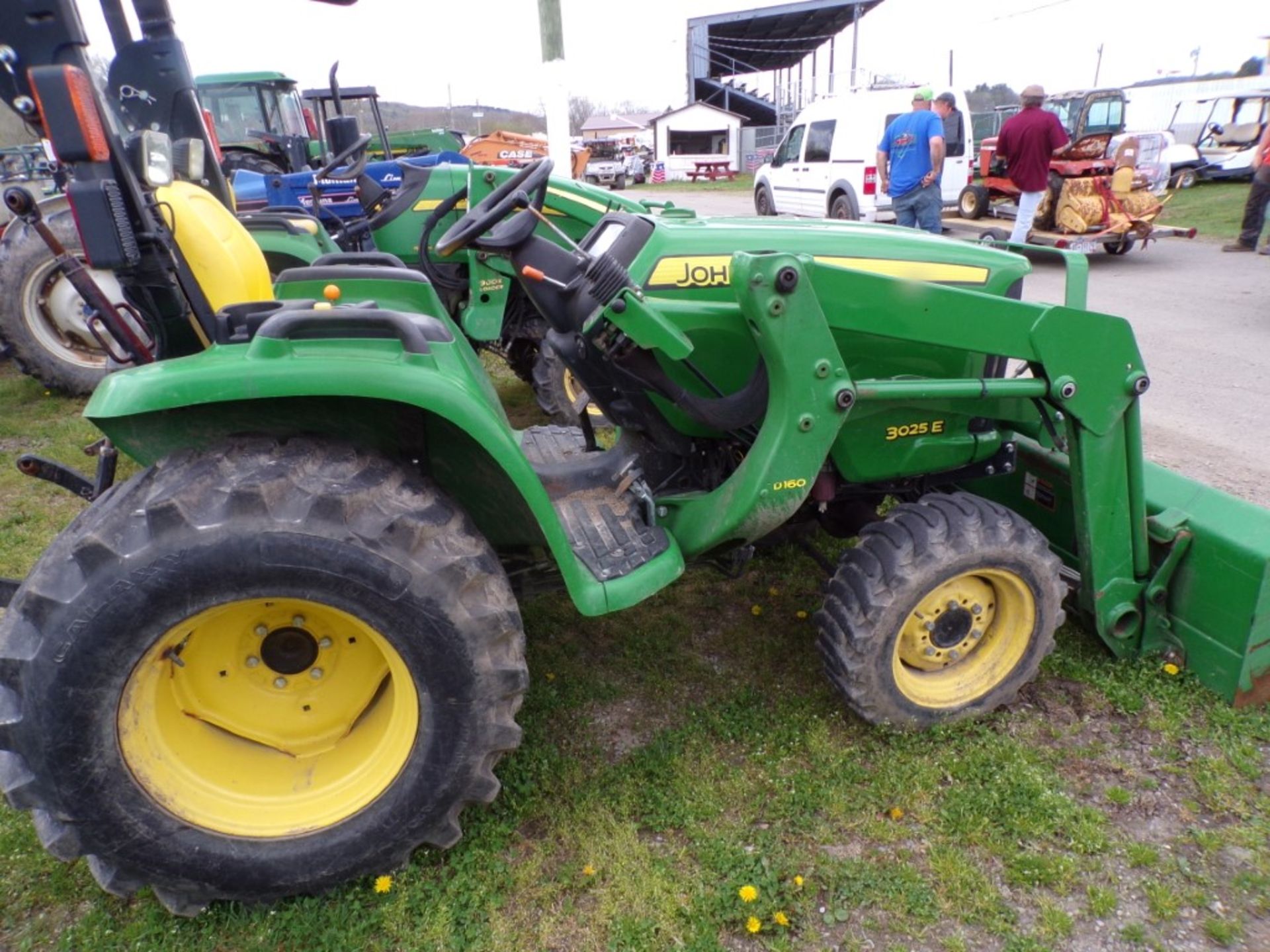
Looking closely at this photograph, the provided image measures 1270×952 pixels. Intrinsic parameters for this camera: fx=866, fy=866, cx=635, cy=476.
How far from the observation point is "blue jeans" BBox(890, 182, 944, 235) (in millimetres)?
8578

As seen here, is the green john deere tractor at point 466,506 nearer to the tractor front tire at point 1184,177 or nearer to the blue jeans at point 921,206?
the blue jeans at point 921,206

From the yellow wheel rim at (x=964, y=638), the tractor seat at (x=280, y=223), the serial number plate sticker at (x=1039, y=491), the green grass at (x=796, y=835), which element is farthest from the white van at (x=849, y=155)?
the green grass at (x=796, y=835)

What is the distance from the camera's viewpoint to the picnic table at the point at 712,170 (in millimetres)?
32375

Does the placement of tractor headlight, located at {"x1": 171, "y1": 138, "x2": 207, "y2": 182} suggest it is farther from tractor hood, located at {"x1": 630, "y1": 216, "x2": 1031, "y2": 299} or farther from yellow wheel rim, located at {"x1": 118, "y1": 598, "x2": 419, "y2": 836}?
yellow wheel rim, located at {"x1": 118, "y1": 598, "x2": 419, "y2": 836}

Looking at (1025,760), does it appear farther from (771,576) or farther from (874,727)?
(771,576)

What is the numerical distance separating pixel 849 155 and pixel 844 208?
77 cm

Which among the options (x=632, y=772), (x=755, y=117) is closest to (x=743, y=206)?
(x=632, y=772)

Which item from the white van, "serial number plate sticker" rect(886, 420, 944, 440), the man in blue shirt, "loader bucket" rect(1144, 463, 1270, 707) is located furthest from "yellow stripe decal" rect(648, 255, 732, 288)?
the white van

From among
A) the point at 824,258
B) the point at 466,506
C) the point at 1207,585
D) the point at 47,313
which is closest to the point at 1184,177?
the point at 1207,585

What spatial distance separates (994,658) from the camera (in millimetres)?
2686

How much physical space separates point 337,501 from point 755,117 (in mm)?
43051

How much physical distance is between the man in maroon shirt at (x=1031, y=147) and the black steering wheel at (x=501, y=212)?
8281 mm

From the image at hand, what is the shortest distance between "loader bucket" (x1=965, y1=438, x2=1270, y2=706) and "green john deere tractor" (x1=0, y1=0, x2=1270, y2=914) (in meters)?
0.01

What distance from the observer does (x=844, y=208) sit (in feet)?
42.1
